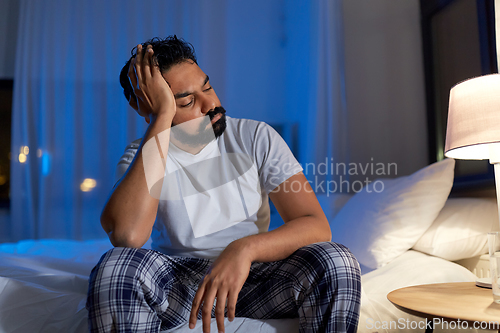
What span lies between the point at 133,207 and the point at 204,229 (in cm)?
22

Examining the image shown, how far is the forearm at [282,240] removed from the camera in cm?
82

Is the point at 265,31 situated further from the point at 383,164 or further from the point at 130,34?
the point at 383,164

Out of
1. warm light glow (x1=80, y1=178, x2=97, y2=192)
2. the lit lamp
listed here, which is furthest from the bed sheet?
warm light glow (x1=80, y1=178, x2=97, y2=192)

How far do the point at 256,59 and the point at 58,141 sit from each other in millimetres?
1558

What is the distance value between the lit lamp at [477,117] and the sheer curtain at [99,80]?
1.45 metres

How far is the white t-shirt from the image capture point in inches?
41.4

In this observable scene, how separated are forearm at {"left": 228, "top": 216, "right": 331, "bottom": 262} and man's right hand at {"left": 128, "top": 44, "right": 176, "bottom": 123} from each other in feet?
1.56

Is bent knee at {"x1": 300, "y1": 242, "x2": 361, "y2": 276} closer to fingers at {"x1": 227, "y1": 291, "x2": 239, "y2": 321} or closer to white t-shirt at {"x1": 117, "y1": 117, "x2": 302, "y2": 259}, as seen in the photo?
fingers at {"x1": 227, "y1": 291, "x2": 239, "y2": 321}

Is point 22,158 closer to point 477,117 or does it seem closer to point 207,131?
point 207,131

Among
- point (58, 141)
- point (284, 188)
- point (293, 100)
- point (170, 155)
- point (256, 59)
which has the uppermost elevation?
point (256, 59)

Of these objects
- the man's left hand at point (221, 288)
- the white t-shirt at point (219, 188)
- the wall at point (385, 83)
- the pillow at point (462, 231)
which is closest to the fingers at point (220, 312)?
the man's left hand at point (221, 288)

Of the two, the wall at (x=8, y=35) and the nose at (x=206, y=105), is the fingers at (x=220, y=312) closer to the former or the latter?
the nose at (x=206, y=105)

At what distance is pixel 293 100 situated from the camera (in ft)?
8.53

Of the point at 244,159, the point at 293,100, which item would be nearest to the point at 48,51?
the point at 293,100
